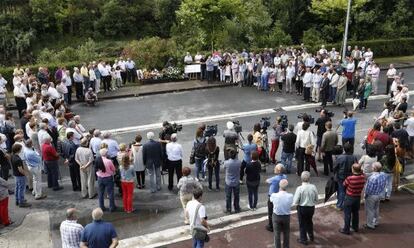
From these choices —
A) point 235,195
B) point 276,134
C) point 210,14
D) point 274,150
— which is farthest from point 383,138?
point 210,14

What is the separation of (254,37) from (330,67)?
11.2 metres

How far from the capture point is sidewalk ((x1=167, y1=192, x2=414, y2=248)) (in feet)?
34.3

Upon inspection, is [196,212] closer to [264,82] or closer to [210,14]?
[264,82]

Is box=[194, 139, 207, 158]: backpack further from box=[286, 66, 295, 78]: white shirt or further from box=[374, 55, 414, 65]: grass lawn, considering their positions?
box=[374, 55, 414, 65]: grass lawn

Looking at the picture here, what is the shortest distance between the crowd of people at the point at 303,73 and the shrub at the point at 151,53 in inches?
43.9

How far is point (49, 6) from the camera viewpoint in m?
42.7

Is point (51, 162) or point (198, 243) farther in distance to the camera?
point (51, 162)

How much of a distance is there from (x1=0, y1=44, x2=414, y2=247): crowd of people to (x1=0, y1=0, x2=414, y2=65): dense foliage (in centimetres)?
1431

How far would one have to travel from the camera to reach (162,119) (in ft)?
64.8

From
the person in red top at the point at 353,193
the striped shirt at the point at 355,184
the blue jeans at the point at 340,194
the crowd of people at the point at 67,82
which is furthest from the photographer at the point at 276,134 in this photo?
the crowd of people at the point at 67,82

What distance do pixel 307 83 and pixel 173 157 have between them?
10.3 meters

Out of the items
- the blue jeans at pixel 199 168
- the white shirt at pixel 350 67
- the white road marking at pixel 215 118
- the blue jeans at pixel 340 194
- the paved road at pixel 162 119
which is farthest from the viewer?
the white shirt at pixel 350 67

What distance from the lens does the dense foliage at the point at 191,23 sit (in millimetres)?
29125

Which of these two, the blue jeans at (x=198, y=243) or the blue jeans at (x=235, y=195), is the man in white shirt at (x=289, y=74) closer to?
the blue jeans at (x=235, y=195)
